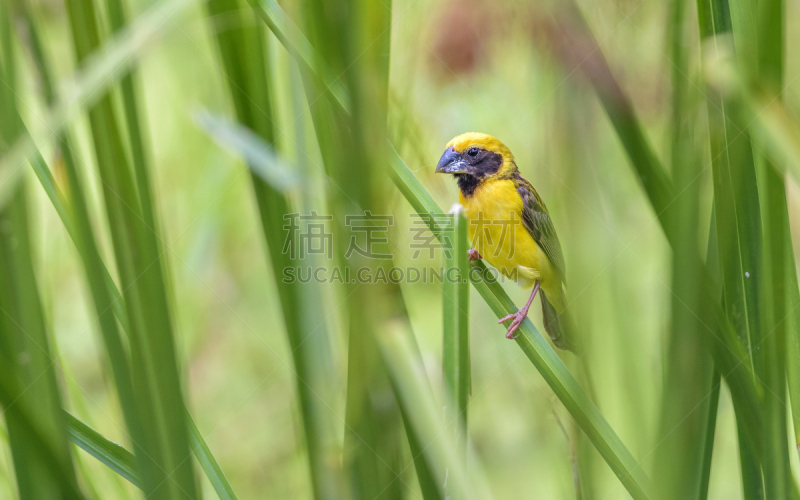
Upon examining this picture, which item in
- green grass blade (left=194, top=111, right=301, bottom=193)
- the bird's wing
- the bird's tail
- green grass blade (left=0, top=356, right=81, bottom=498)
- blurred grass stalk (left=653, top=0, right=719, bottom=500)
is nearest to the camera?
blurred grass stalk (left=653, top=0, right=719, bottom=500)

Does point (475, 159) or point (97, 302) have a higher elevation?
point (475, 159)

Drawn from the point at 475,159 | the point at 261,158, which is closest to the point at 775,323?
the point at 261,158

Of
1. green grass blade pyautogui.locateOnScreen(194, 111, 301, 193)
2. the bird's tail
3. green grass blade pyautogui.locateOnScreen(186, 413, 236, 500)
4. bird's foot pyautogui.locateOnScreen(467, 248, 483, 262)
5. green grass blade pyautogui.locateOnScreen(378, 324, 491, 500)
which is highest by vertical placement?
green grass blade pyautogui.locateOnScreen(194, 111, 301, 193)

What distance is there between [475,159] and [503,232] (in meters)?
0.33

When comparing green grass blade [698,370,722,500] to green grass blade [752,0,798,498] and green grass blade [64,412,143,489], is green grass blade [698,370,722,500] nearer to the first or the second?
green grass blade [752,0,798,498]

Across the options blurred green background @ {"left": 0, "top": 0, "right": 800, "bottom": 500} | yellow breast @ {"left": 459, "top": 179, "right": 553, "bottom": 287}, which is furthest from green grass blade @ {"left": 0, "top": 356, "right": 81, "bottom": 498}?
yellow breast @ {"left": 459, "top": 179, "right": 553, "bottom": 287}

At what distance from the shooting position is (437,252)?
66.2 inches

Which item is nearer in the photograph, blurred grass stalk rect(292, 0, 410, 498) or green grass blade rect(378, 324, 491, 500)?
blurred grass stalk rect(292, 0, 410, 498)

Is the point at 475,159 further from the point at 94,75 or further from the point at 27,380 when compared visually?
the point at 27,380

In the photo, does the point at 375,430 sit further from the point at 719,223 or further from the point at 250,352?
the point at 250,352

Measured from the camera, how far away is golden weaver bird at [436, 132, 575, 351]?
2.10 m

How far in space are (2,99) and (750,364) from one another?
1.21 meters

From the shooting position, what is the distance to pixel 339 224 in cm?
57

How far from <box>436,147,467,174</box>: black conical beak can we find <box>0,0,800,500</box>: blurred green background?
0.10 metres
